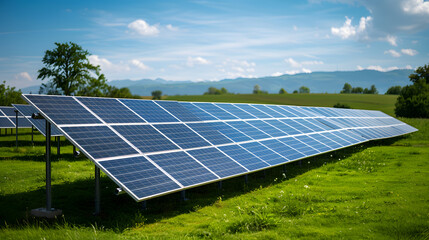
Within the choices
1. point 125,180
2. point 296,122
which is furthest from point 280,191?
point 296,122

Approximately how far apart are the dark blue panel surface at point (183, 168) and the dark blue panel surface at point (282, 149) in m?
5.87

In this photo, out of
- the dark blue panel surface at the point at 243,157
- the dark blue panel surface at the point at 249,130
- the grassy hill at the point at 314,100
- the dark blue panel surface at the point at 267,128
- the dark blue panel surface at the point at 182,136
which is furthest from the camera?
the grassy hill at the point at 314,100

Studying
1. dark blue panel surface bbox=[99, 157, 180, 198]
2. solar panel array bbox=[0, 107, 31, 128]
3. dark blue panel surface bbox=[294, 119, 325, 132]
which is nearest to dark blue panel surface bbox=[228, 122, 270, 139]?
dark blue panel surface bbox=[294, 119, 325, 132]

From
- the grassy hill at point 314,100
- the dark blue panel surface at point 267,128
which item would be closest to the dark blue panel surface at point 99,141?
the dark blue panel surface at point 267,128

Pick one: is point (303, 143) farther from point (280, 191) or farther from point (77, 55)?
point (77, 55)

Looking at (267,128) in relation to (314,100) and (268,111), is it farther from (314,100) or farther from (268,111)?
(314,100)

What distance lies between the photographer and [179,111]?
57.0 feet

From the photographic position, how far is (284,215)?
11.8 metres

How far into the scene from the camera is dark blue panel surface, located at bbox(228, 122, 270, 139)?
18245 mm

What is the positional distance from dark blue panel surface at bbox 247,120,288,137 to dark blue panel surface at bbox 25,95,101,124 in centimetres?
1015

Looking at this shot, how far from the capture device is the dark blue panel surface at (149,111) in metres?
14.8

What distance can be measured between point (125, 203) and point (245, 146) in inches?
242

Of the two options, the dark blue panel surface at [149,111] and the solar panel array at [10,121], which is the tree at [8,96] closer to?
the solar panel array at [10,121]

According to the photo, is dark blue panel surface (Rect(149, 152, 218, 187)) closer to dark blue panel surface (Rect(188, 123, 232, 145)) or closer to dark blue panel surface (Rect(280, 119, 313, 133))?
dark blue panel surface (Rect(188, 123, 232, 145))
